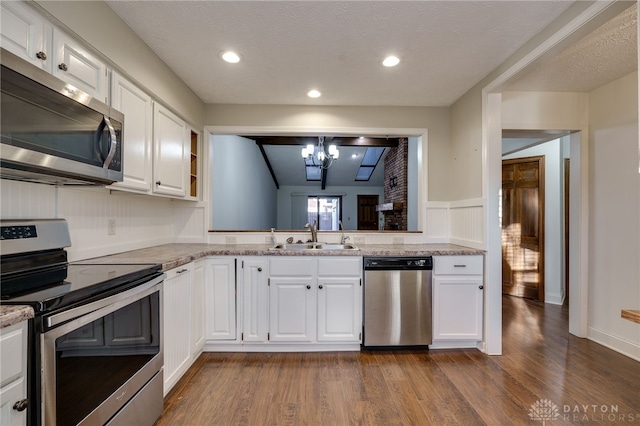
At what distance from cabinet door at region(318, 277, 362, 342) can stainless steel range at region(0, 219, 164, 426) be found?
1295mm

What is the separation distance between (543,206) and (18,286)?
212 inches

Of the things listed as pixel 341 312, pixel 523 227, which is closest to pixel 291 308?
pixel 341 312

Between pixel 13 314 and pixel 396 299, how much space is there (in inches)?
92.4

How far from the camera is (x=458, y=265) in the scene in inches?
99.0

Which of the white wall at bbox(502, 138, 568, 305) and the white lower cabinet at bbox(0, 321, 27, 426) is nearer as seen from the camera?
the white lower cabinet at bbox(0, 321, 27, 426)

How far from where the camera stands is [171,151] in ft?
7.80

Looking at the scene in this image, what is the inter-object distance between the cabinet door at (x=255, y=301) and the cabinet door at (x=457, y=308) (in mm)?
1533

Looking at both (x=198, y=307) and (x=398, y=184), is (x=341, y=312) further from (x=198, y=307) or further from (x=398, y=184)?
(x=398, y=184)

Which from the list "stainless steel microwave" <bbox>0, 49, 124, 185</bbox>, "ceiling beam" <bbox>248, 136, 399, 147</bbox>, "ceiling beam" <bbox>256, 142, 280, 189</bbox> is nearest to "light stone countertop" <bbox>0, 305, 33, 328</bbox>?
"stainless steel microwave" <bbox>0, 49, 124, 185</bbox>

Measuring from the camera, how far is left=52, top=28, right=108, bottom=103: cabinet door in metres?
1.33

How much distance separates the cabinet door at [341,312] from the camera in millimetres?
2494

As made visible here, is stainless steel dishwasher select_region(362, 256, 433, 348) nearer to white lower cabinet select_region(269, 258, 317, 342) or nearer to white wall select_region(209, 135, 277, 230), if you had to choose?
white lower cabinet select_region(269, 258, 317, 342)

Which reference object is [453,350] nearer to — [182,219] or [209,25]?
[182,219]

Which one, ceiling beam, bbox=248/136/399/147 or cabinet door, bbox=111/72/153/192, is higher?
ceiling beam, bbox=248/136/399/147
